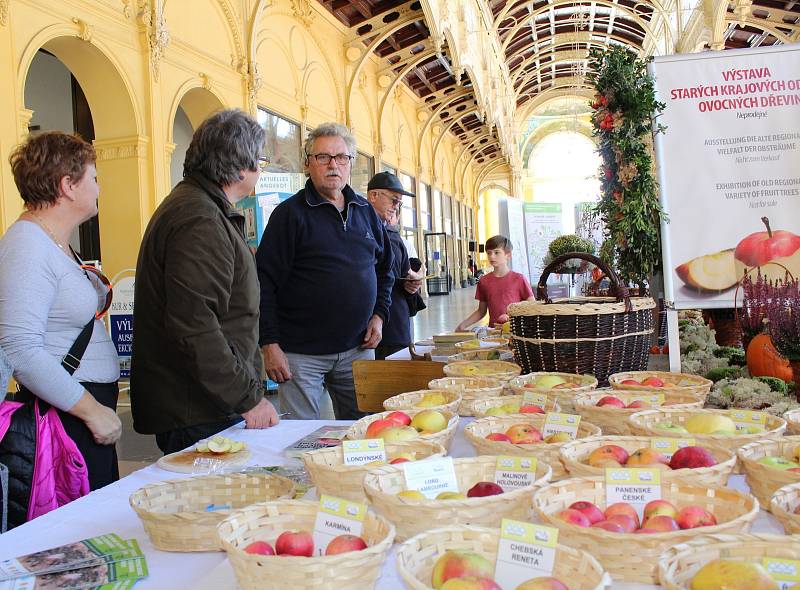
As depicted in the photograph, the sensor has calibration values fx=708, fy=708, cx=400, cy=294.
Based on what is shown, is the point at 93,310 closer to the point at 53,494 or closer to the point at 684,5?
the point at 53,494

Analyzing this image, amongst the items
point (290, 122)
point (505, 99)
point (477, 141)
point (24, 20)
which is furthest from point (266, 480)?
point (477, 141)

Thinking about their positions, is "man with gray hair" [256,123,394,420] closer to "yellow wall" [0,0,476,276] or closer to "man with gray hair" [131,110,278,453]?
"man with gray hair" [131,110,278,453]

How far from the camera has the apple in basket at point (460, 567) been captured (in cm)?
89

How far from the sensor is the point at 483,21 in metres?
17.1

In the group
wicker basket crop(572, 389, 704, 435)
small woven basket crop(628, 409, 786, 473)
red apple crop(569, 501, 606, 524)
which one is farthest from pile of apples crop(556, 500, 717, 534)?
wicker basket crop(572, 389, 704, 435)

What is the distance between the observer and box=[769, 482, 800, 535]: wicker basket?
1040 mm

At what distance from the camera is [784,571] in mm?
852

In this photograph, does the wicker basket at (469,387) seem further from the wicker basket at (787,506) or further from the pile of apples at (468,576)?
the pile of apples at (468,576)

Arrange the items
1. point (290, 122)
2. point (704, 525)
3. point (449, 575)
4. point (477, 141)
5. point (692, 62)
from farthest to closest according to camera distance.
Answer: point (477, 141), point (290, 122), point (692, 62), point (704, 525), point (449, 575)

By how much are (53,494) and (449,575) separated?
1549 mm

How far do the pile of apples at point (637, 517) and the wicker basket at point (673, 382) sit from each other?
971 mm

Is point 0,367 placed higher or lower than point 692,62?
lower

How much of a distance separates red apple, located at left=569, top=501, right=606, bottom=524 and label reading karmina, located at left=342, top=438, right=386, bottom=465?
1.50 ft

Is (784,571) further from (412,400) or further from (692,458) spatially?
(412,400)
